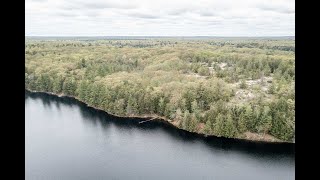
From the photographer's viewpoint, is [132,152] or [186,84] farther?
[186,84]

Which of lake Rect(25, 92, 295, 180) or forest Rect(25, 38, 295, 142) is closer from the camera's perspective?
lake Rect(25, 92, 295, 180)

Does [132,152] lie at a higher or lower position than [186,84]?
lower

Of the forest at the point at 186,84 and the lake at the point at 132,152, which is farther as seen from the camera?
the forest at the point at 186,84

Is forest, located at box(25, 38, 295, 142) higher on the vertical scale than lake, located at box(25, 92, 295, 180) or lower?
higher
